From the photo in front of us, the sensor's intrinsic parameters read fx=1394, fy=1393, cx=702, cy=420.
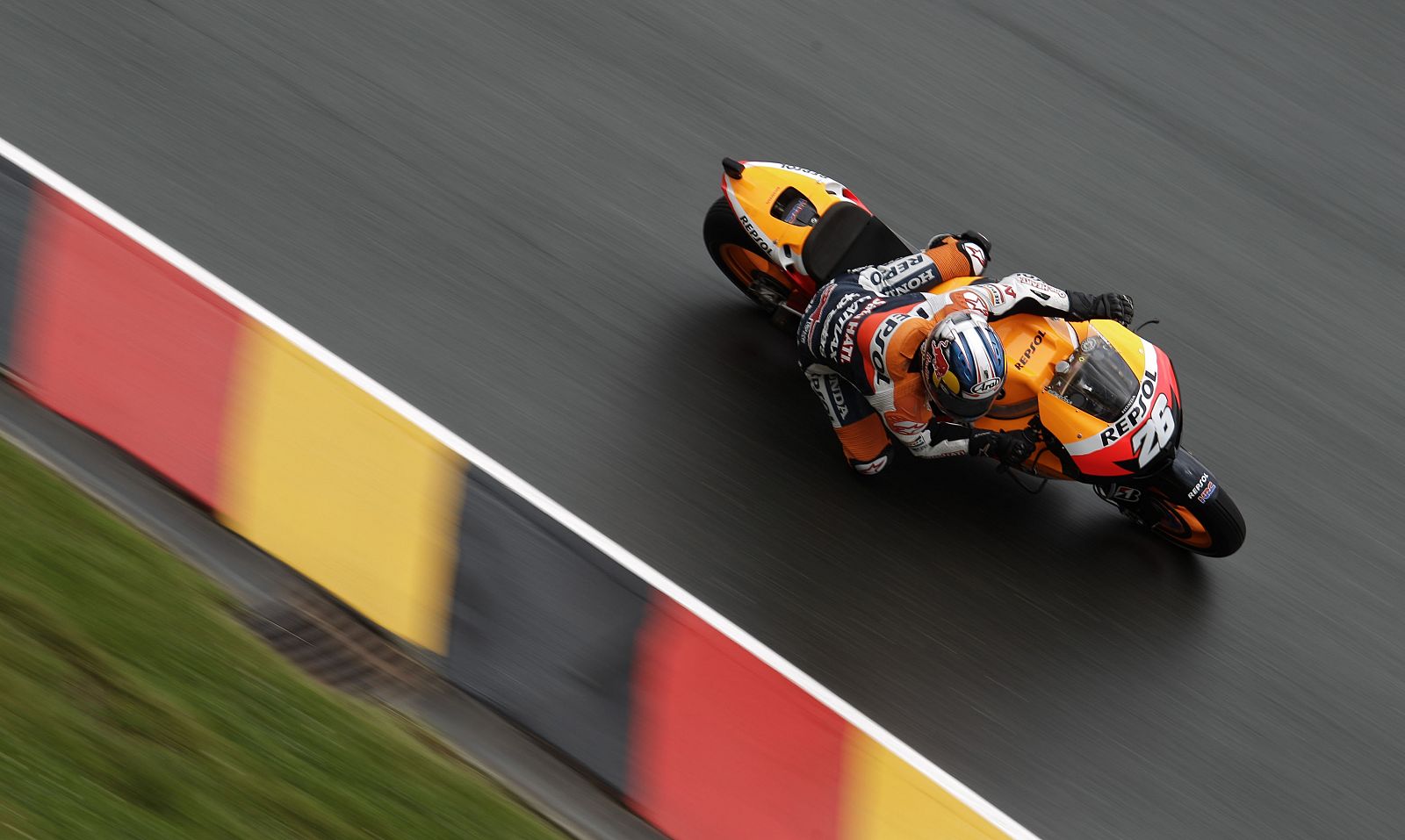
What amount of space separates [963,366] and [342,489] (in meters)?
2.70

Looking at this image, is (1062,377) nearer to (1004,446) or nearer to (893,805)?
(1004,446)

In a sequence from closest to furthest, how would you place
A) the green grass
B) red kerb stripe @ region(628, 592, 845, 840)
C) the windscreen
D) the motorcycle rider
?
the green grass → red kerb stripe @ region(628, 592, 845, 840) → the motorcycle rider → the windscreen

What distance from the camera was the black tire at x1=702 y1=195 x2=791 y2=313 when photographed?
7348mm

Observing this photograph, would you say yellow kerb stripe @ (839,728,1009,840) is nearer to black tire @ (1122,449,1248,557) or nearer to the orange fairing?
black tire @ (1122,449,1248,557)

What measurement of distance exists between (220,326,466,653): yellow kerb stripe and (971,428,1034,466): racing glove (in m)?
2.48

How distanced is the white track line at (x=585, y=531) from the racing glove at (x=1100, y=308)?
214 cm

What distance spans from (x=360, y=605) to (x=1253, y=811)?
4.01 metres

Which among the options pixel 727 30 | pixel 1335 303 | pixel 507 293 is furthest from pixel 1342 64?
pixel 507 293

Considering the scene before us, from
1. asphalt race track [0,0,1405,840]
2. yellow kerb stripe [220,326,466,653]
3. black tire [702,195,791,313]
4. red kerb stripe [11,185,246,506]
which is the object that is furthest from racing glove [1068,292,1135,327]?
red kerb stripe [11,185,246,506]

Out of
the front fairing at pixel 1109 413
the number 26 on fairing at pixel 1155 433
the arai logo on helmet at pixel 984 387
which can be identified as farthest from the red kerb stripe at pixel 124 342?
the number 26 on fairing at pixel 1155 433

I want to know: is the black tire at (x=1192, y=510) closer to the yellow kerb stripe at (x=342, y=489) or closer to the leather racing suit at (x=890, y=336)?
the leather racing suit at (x=890, y=336)

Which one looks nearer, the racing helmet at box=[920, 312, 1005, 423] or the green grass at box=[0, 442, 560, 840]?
the green grass at box=[0, 442, 560, 840]

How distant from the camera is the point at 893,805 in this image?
17.3ft

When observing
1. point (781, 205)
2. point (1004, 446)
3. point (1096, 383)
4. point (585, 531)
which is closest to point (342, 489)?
point (585, 531)
